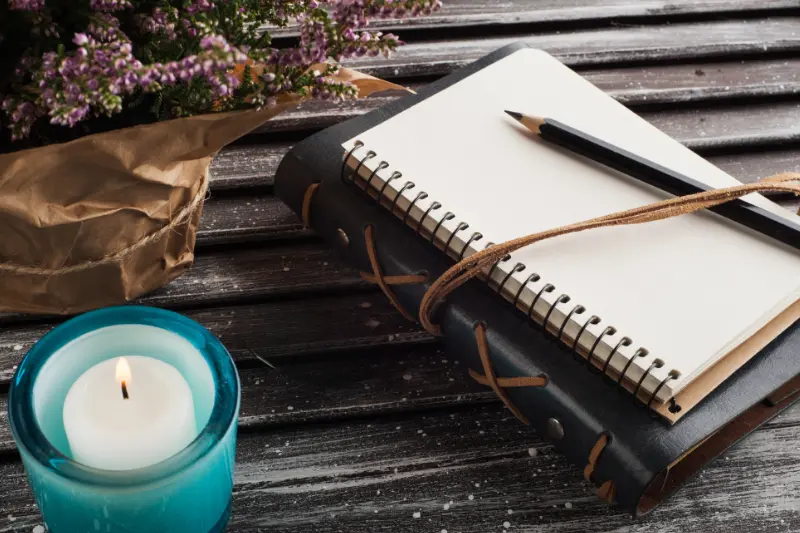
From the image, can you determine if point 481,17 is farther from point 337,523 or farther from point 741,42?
point 337,523

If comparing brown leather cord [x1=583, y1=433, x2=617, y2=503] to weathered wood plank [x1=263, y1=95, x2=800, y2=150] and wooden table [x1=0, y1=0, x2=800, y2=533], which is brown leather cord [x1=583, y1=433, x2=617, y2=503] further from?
weathered wood plank [x1=263, y1=95, x2=800, y2=150]

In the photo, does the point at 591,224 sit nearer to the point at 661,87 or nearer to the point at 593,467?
the point at 593,467

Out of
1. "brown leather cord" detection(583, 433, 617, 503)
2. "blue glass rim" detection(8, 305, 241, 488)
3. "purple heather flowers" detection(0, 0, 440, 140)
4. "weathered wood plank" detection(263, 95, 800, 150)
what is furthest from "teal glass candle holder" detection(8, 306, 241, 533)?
"weathered wood plank" detection(263, 95, 800, 150)

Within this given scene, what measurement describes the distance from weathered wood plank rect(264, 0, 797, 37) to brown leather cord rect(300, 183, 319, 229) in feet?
0.99

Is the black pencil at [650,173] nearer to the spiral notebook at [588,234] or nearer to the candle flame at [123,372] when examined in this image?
the spiral notebook at [588,234]

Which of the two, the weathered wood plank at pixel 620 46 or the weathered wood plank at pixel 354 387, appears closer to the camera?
the weathered wood plank at pixel 354 387

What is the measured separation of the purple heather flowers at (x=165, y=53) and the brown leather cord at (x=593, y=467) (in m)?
0.27

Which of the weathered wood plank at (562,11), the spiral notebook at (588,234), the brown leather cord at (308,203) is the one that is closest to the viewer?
the spiral notebook at (588,234)

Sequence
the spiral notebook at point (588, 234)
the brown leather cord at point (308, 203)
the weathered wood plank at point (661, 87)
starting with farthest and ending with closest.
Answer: the weathered wood plank at point (661, 87) → the brown leather cord at point (308, 203) → the spiral notebook at point (588, 234)

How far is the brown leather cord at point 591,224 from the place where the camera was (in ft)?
1.83

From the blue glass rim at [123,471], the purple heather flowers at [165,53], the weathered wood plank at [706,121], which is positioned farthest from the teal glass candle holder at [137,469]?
the weathered wood plank at [706,121]

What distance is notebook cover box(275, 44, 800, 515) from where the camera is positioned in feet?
1.68

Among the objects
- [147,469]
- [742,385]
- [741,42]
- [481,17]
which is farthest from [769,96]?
[147,469]

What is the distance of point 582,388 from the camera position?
0.54 metres
